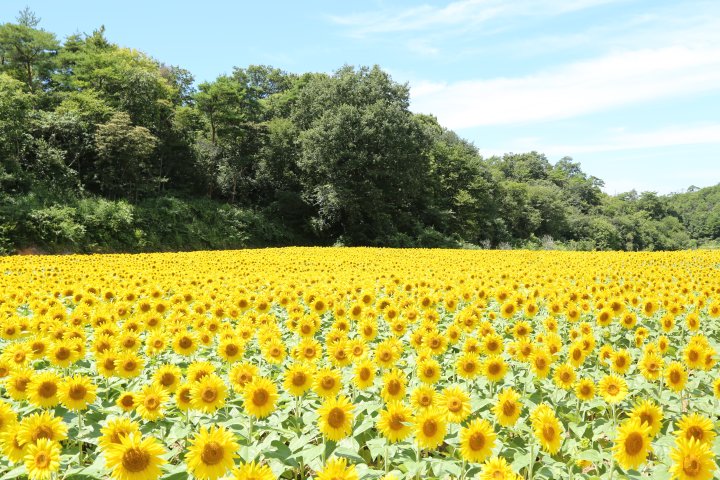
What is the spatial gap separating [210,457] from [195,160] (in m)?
35.8

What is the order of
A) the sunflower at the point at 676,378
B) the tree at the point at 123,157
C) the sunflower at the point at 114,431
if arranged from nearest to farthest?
the sunflower at the point at 114,431
the sunflower at the point at 676,378
the tree at the point at 123,157

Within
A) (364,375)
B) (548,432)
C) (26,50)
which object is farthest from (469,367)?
(26,50)

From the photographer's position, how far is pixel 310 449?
296 centimetres

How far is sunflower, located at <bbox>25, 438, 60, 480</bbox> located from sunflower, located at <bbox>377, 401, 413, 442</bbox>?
1.65 m

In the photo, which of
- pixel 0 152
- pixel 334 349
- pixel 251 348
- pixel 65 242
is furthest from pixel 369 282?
pixel 0 152

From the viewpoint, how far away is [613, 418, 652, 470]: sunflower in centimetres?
247

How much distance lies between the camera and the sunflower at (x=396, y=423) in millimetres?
2801

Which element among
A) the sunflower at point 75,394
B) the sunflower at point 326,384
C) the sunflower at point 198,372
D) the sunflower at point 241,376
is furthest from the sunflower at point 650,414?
the sunflower at point 75,394

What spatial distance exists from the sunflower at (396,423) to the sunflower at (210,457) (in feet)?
2.94

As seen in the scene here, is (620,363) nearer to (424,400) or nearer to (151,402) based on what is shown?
(424,400)

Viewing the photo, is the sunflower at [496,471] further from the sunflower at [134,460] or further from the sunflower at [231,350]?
the sunflower at [231,350]

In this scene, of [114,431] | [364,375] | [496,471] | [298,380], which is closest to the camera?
[496,471]

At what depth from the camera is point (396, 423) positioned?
111 inches

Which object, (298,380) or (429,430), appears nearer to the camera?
(429,430)
